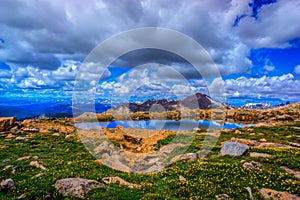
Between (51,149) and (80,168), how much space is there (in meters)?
13.9

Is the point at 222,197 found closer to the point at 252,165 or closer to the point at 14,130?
the point at 252,165

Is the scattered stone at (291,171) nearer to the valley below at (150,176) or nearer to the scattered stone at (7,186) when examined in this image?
the valley below at (150,176)

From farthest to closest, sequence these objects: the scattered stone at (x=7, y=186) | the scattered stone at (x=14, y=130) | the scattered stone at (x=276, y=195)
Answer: the scattered stone at (x=14, y=130) → the scattered stone at (x=7, y=186) → the scattered stone at (x=276, y=195)

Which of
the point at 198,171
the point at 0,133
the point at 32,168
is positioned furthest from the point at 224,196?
the point at 0,133

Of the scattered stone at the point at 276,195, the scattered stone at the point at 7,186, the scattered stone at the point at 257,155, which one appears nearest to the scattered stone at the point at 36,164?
the scattered stone at the point at 7,186

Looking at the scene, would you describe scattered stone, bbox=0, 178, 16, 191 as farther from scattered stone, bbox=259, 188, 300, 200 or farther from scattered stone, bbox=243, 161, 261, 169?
scattered stone, bbox=243, 161, 261, 169

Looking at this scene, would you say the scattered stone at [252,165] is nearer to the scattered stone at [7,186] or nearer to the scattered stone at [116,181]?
the scattered stone at [116,181]

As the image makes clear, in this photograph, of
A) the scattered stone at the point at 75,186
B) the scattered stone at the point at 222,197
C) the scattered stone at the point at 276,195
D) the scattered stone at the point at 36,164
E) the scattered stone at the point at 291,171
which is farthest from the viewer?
the scattered stone at the point at 36,164

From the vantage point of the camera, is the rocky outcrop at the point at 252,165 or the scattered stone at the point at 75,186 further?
the rocky outcrop at the point at 252,165

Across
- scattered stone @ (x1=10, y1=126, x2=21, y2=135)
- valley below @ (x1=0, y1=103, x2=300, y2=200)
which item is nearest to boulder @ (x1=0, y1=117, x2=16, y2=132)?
scattered stone @ (x1=10, y1=126, x2=21, y2=135)

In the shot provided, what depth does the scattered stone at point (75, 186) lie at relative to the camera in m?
14.6

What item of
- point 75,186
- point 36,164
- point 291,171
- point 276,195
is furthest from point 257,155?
point 36,164

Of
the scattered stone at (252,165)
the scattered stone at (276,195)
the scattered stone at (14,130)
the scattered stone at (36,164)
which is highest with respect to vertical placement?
the scattered stone at (14,130)

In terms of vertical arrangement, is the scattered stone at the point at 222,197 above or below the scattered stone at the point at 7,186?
below
